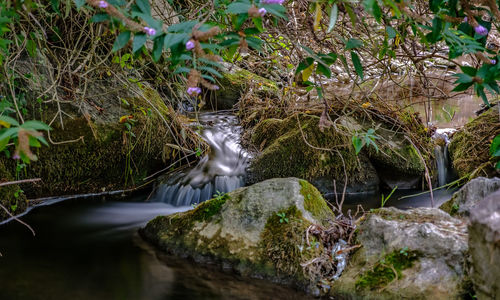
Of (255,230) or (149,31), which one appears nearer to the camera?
(149,31)

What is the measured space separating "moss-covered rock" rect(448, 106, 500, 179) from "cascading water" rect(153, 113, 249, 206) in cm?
265

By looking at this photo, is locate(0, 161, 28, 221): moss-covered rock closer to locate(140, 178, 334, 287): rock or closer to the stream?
the stream

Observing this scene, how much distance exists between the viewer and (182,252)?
2961mm

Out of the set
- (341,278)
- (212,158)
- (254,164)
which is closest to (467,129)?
(254,164)

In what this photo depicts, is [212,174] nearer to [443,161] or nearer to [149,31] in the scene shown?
[443,161]

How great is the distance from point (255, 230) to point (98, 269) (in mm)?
1160

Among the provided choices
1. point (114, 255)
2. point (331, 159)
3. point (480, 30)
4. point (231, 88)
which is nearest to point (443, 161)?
point (331, 159)

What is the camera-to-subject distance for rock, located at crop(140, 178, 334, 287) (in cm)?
263

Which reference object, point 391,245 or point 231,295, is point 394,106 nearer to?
point 391,245

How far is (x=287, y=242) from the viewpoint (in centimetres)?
266

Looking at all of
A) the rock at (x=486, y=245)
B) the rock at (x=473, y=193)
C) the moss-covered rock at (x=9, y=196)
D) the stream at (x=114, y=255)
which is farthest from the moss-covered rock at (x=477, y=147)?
the moss-covered rock at (x=9, y=196)

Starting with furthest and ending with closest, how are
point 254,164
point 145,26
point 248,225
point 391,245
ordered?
point 254,164
point 248,225
point 391,245
point 145,26

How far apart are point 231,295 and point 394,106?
376cm

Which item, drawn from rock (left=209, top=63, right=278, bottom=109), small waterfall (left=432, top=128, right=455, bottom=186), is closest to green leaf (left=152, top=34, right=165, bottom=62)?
small waterfall (left=432, top=128, right=455, bottom=186)
